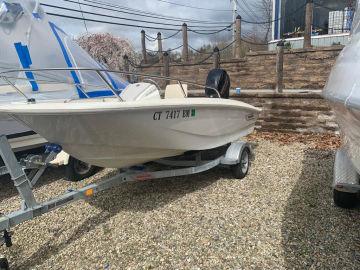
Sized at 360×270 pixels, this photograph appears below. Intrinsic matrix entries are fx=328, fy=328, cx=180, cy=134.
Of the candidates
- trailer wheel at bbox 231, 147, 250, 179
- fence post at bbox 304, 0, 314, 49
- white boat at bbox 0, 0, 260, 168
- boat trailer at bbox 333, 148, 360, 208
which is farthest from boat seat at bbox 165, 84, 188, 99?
fence post at bbox 304, 0, 314, 49

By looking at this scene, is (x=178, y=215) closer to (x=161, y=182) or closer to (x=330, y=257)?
(x=161, y=182)

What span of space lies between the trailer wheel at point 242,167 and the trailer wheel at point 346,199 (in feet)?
4.20

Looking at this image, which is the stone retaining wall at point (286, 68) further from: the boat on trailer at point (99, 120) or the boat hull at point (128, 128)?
the boat hull at point (128, 128)

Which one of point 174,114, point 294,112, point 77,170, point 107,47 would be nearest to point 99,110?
point 174,114

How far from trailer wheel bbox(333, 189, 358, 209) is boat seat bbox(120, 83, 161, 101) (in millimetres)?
2215

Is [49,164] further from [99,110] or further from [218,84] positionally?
[218,84]

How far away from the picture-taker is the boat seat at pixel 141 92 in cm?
388

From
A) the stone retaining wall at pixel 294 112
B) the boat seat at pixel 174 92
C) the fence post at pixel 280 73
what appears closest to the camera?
the boat seat at pixel 174 92

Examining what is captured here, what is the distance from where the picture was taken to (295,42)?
41.0ft

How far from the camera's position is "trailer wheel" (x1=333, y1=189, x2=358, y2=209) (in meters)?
3.28

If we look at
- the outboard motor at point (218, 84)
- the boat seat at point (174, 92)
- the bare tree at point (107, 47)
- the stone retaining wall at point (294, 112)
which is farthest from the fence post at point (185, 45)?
the boat seat at point (174, 92)

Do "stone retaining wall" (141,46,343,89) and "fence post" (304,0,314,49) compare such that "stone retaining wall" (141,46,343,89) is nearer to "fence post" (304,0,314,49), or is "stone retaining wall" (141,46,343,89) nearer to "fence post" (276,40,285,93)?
"fence post" (304,0,314,49)

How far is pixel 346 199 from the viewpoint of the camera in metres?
3.30

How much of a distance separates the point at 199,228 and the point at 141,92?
5.67 feet
